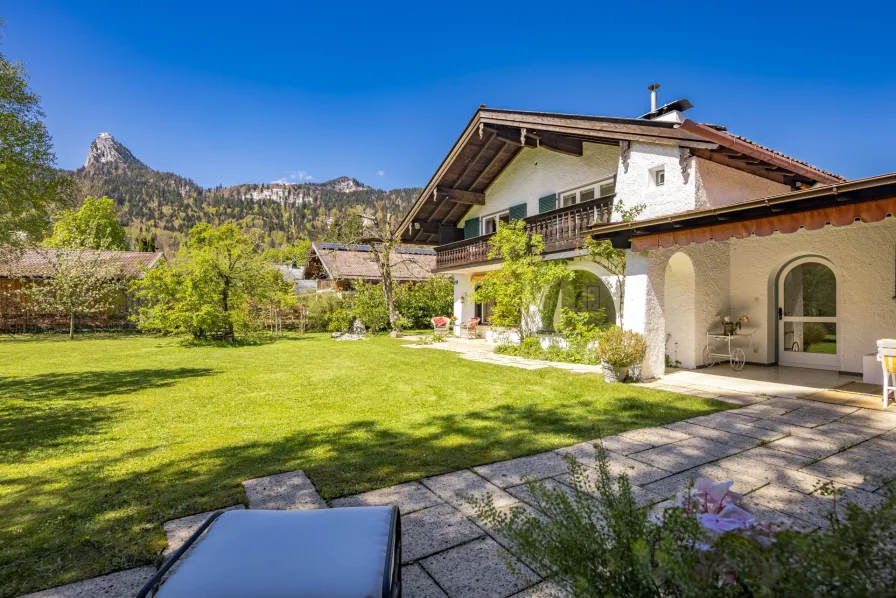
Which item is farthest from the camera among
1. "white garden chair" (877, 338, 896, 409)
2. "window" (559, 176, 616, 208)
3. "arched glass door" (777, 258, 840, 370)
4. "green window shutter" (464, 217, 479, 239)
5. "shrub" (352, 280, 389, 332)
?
"shrub" (352, 280, 389, 332)

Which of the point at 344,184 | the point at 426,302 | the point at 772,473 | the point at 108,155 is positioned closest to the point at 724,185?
the point at 772,473

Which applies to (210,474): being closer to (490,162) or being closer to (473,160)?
(473,160)

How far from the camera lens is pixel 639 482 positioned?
11.3 ft

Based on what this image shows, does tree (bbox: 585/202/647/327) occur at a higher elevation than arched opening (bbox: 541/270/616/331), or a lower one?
higher

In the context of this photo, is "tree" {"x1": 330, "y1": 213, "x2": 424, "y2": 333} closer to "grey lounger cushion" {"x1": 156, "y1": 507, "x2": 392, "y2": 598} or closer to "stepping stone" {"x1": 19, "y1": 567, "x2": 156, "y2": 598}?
"stepping stone" {"x1": 19, "y1": 567, "x2": 156, "y2": 598}

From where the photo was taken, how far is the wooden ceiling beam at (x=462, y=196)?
16312 mm

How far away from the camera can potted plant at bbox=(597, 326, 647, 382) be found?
25.2 ft

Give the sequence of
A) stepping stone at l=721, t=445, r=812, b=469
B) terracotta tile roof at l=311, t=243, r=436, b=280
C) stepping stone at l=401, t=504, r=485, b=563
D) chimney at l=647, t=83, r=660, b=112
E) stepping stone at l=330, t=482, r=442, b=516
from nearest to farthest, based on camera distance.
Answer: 1. stepping stone at l=401, t=504, r=485, b=563
2. stepping stone at l=330, t=482, r=442, b=516
3. stepping stone at l=721, t=445, r=812, b=469
4. chimney at l=647, t=83, r=660, b=112
5. terracotta tile roof at l=311, t=243, r=436, b=280

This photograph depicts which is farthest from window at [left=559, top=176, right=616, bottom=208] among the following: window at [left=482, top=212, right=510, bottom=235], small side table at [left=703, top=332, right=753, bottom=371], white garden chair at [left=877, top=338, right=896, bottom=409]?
white garden chair at [left=877, top=338, right=896, bottom=409]

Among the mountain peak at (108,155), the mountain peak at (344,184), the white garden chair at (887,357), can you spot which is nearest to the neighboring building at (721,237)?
the white garden chair at (887,357)

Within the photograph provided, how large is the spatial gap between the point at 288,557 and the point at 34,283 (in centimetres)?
2759

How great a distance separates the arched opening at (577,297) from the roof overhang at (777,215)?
536cm

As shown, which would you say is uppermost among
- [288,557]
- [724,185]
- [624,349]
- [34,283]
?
[724,185]

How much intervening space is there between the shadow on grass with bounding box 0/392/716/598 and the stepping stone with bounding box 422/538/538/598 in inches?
43.9
